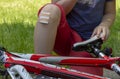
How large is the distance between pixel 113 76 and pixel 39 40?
39.6 inches

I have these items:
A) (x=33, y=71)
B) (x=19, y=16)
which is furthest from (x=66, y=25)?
(x=19, y=16)

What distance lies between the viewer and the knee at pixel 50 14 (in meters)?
2.37

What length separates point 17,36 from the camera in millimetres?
4441

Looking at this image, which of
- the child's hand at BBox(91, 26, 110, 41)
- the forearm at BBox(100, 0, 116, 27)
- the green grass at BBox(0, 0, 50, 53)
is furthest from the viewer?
the green grass at BBox(0, 0, 50, 53)

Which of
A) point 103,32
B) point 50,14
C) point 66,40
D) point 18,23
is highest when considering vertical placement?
point 50,14

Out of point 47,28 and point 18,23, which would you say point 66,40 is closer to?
point 47,28

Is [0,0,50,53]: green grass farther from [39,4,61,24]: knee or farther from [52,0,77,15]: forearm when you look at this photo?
[39,4,61,24]: knee

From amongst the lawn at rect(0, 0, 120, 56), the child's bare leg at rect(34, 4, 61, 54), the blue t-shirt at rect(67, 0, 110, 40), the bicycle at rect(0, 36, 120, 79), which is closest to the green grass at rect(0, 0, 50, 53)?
the lawn at rect(0, 0, 120, 56)

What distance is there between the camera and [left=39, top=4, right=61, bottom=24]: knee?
2371mm

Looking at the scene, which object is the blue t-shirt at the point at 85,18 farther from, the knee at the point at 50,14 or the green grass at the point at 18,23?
the green grass at the point at 18,23

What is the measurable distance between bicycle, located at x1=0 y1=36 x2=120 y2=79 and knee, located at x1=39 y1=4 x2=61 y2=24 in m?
0.25

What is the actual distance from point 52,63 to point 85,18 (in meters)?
0.75

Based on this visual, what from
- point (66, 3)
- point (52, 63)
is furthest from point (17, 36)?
point (52, 63)

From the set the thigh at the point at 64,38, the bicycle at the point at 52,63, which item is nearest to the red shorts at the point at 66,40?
the thigh at the point at 64,38
